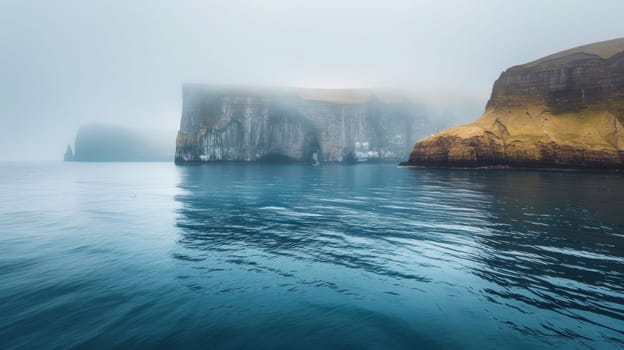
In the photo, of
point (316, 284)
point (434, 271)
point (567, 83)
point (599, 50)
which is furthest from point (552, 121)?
point (316, 284)

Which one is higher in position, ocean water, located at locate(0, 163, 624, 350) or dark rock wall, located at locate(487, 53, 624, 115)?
dark rock wall, located at locate(487, 53, 624, 115)

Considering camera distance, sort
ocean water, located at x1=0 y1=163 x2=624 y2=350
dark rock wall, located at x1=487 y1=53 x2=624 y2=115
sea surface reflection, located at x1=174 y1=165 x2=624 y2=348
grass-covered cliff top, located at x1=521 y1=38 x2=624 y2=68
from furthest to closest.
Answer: grass-covered cliff top, located at x1=521 y1=38 x2=624 y2=68
dark rock wall, located at x1=487 y1=53 x2=624 y2=115
sea surface reflection, located at x1=174 y1=165 x2=624 y2=348
ocean water, located at x1=0 y1=163 x2=624 y2=350

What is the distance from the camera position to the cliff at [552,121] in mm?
96312

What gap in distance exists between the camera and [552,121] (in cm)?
11300

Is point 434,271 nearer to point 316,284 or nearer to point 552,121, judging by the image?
point 316,284

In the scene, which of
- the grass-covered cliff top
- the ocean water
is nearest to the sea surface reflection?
the ocean water

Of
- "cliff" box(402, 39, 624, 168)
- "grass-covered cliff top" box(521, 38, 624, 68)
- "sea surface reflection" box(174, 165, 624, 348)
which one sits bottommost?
"sea surface reflection" box(174, 165, 624, 348)

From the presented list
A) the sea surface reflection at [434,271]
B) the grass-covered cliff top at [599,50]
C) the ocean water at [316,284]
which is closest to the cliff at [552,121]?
the grass-covered cliff top at [599,50]

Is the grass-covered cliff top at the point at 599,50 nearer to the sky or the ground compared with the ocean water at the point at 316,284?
nearer to the sky

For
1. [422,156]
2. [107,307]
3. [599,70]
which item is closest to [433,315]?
[107,307]

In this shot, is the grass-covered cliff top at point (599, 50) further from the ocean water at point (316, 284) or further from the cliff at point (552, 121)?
the ocean water at point (316, 284)

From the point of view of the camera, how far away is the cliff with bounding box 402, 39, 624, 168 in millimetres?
96312

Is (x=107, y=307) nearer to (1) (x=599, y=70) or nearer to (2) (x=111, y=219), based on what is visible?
(2) (x=111, y=219)

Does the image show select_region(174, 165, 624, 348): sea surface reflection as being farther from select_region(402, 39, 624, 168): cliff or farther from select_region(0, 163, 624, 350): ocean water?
select_region(402, 39, 624, 168): cliff
